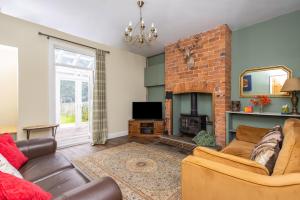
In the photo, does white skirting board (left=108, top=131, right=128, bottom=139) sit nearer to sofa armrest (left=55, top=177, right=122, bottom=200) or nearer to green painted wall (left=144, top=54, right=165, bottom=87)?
green painted wall (left=144, top=54, right=165, bottom=87)

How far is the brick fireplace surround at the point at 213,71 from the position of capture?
3.35 m

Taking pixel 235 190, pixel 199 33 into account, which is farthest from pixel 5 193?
pixel 199 33

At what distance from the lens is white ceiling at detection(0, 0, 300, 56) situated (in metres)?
2.56

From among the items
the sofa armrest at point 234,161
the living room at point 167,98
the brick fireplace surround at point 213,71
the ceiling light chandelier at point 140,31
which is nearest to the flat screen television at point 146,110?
the living room at point 167,98

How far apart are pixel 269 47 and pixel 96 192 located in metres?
3.76

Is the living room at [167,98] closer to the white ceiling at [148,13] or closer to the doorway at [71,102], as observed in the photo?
the white ceiling at [148,13]

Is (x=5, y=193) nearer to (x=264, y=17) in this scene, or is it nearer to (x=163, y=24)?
(x=163, y=24)

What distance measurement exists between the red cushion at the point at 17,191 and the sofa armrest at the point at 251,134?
9.42 ft

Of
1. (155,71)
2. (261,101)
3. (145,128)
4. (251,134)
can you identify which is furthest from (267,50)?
(145,128)

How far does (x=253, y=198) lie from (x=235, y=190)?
0.11 metres

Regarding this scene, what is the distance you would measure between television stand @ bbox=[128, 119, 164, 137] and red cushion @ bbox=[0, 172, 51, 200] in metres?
3.77

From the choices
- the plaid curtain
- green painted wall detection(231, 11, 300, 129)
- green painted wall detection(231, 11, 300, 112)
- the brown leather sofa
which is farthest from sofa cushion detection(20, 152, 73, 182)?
green painted wall detection(231, 11, 300, 112)

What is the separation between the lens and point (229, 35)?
11.4 ft

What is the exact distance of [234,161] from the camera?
4.38 feet
